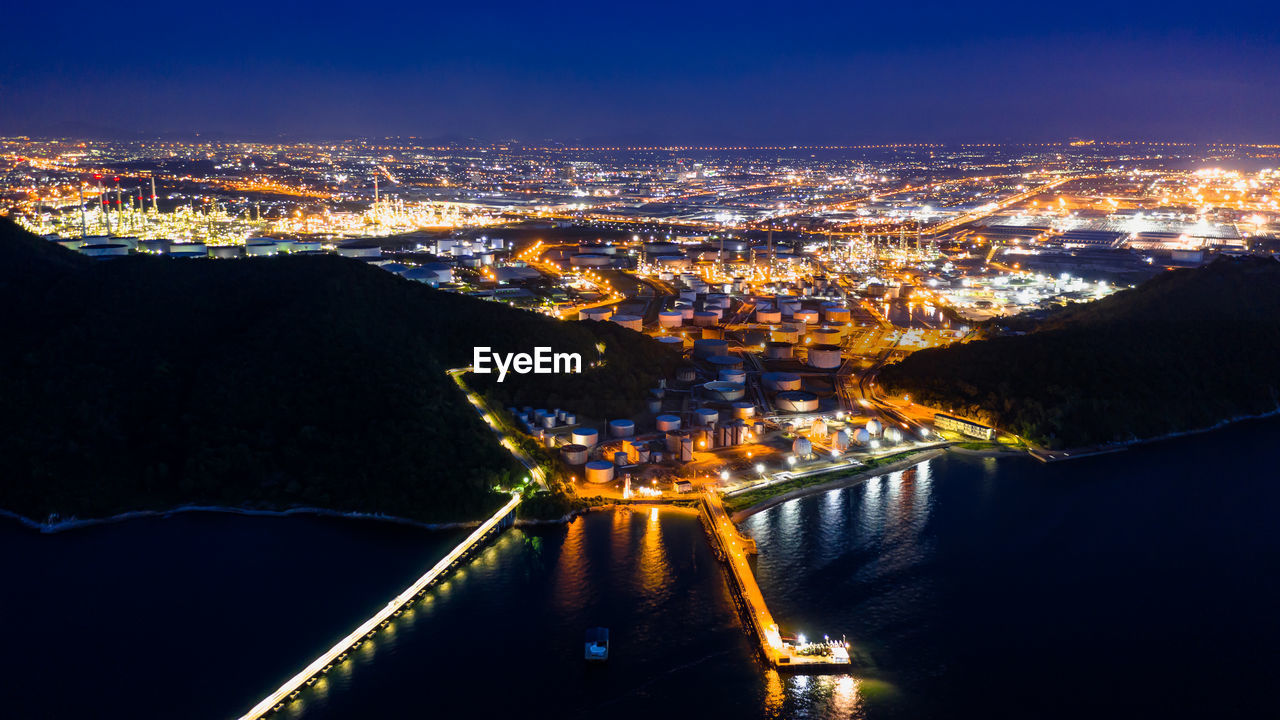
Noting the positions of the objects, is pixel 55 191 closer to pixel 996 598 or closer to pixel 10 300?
pixel 10 300

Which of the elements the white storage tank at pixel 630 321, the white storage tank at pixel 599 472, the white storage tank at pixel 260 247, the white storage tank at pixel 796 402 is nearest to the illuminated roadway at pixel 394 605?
the white storage tank at pixel 599 472

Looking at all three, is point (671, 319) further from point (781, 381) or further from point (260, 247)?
point (260, 247)

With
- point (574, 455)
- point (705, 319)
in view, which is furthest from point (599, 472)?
point (705, 319)

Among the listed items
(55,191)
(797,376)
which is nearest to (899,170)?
(55,191)

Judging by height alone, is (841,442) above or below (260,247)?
below

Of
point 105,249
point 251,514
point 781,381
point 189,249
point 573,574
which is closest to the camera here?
point 573,574

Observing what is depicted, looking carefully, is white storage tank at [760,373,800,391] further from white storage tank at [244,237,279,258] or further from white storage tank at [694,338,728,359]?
white storage tank at [244,237,279,258]
